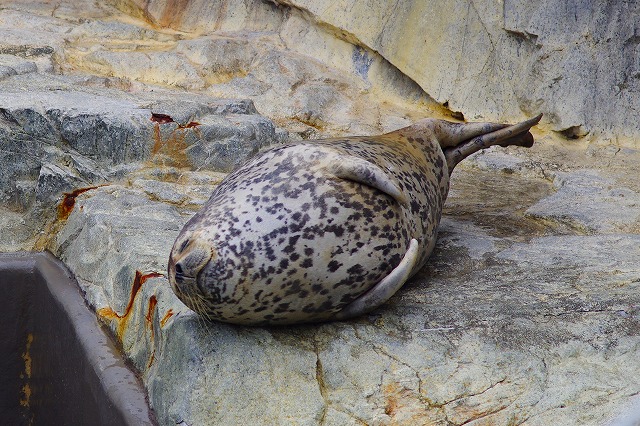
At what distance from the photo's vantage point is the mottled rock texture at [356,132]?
9.02 ft

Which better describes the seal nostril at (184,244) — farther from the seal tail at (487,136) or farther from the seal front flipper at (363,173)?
the seal tail at (487,136)

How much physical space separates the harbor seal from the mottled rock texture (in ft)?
0.43

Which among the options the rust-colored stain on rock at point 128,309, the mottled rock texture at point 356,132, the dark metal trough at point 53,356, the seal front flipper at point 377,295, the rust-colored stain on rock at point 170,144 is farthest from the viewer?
the rust-colored stain on rock at point 170,144

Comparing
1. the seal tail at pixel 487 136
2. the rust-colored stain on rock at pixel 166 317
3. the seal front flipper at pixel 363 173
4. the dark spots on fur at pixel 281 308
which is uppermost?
the seal tail at pixel 487 136

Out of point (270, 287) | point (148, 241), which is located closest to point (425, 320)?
point (270, 287)

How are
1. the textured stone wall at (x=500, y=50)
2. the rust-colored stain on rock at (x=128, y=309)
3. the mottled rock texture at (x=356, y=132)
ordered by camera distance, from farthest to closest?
the textured stone wall at (x=500, y=50), the rust-colored stain on rock at (x=128, y=309), the mottled rock texture at (x=356, y=132)

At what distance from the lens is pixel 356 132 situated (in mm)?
6051

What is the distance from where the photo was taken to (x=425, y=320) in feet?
10.1

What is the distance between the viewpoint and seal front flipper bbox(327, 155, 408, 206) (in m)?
3.11

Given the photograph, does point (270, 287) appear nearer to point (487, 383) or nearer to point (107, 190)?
point (487, 383)

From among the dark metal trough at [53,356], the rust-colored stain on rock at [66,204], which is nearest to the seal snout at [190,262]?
the dark metal trough at [53,356]

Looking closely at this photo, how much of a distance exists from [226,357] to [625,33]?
4.29 metres

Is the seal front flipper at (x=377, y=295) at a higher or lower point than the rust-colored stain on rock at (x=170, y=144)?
higher

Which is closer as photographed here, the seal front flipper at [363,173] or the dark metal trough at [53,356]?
the seal front flipper at [363,173]
